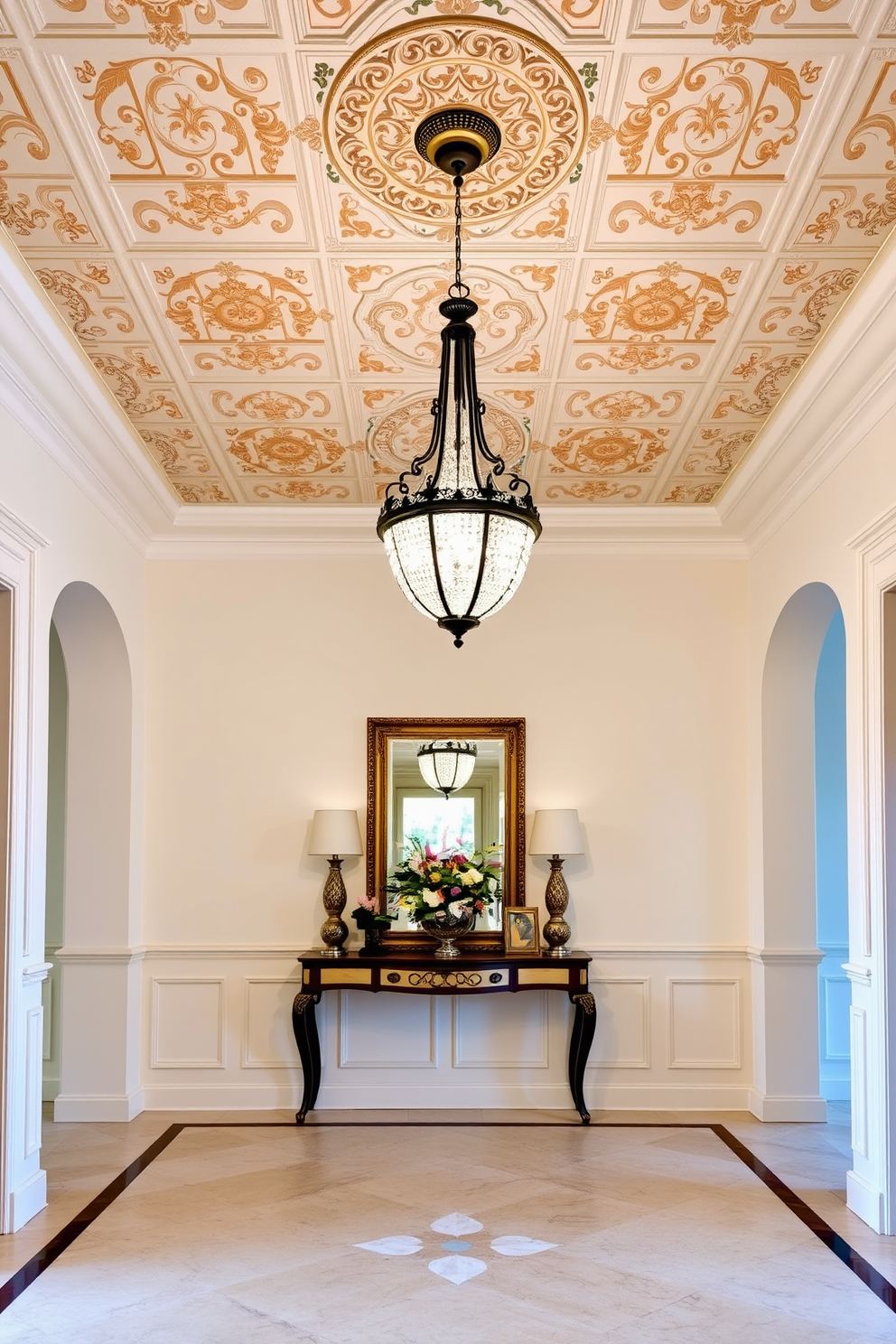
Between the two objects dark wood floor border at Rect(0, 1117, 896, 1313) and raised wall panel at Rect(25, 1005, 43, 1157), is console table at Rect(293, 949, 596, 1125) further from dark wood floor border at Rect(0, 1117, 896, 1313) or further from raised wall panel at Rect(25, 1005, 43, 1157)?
raised wall panel at Rect(25, 1005, 43, 1157)

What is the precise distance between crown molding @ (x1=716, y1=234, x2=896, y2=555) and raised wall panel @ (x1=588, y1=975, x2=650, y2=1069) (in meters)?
2.70

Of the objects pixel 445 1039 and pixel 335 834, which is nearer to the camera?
pixel 335 834

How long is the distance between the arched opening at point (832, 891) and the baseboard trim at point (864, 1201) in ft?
7.20

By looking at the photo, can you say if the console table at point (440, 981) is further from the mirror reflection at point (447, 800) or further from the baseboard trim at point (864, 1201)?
the baseboard trim at point (864, 1201)

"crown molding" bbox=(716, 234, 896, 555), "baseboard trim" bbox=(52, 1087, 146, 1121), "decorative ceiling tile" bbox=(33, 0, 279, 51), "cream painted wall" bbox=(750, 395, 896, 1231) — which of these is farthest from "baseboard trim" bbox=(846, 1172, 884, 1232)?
"decorative ceiling tile" bbox=(33, 0, 279, 51)

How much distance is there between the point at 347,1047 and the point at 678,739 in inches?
104

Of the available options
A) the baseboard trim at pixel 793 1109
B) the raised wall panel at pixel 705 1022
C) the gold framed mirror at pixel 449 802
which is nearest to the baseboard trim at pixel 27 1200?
the gold framed mirror at pixel 449 802

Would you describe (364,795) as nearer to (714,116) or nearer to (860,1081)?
(860,1081)

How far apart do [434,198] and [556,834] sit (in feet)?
12.4

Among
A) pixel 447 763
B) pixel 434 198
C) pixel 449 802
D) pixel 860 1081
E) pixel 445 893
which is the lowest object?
pixel 860 1081

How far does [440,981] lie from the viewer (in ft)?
19.6

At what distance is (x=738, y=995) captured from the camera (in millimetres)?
6477

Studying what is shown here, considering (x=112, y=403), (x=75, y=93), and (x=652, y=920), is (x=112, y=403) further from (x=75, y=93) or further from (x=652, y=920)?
(x=652, y=920)

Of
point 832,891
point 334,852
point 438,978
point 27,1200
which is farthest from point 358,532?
point 27,1200
